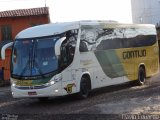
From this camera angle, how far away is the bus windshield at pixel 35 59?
56.7ft

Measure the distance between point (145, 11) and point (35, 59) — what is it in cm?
4799

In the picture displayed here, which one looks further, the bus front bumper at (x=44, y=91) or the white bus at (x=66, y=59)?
the white bus at (x=66, y=59)

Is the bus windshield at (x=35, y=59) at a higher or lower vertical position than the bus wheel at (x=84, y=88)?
higher

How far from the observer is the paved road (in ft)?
46.3

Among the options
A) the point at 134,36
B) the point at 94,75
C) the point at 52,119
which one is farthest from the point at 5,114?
the point at 134,36

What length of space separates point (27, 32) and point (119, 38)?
17.0ft

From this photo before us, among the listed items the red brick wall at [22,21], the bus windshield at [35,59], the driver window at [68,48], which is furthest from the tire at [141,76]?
the red brick wall at [22,21]

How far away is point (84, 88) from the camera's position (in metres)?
18.8

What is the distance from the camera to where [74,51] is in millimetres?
18156

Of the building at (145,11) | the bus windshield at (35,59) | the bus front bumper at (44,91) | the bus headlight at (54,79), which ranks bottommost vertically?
the building at (145,11)

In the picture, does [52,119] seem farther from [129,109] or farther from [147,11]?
[147,11]

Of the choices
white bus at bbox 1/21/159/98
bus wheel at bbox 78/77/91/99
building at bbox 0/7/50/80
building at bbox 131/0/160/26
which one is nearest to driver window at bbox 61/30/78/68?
white bus at bbox 1/21/159/98

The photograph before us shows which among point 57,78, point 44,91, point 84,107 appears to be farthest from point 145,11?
point 84,107

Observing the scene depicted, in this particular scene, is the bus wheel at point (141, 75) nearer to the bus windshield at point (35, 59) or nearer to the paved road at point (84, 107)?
the paved road at point (84, 107)
